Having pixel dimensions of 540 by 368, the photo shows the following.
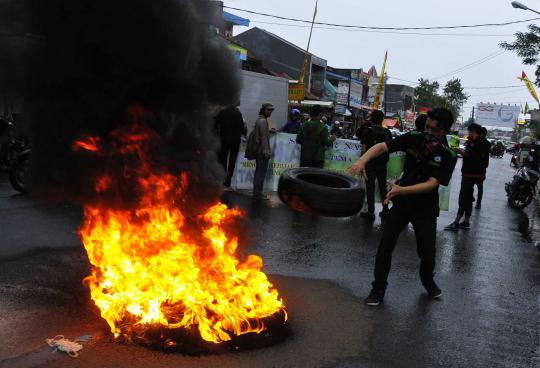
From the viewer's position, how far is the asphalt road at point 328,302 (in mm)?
3648

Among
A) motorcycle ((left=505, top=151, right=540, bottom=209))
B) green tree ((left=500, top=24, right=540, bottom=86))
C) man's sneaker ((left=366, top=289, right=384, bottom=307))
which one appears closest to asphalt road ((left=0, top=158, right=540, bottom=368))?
man's sneaker ((left=366, top=289, right=384, bottom=307))

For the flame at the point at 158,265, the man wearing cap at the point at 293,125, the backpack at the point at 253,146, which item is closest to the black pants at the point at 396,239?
the flame at the point at 158,265

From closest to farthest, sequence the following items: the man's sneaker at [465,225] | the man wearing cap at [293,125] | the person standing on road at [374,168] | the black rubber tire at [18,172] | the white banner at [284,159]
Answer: the black rubber tire at [18,172]
the person standing on road at [374,168]
the man's sneaker at [465,225]
the white banner at [284,159]
the man wearing cap at [293,125]

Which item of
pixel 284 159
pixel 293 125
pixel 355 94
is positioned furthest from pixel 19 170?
pixel 355 94

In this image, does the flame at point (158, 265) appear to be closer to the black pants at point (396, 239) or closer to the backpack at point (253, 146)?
the black pants at point (396, 239)

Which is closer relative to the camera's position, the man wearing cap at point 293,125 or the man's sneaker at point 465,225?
the man's sneaker at point 465,225

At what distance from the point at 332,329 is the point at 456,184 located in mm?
16146

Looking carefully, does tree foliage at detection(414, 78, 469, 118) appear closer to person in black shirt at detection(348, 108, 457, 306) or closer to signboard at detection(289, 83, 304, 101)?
signboard at detection(289, 83, 304, 101)

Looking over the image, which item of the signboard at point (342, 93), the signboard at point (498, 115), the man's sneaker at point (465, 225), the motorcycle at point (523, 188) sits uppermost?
the signboard at point (498, 115)

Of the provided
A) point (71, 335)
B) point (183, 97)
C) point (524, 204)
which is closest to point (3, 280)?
point (71, 335)

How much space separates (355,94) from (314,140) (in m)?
41.1

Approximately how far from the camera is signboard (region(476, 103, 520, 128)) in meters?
109

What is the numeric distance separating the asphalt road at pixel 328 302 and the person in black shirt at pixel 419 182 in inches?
18.0

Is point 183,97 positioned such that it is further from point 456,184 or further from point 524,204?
point 456,184
